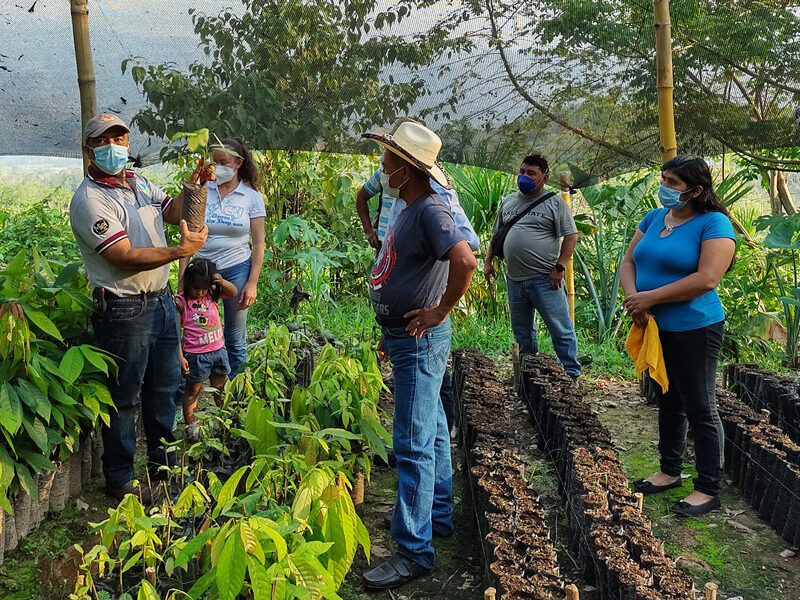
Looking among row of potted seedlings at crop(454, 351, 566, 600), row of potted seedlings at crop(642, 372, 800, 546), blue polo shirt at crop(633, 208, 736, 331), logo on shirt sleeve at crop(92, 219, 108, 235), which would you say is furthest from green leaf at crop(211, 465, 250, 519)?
row of potted seedlings at crop(642, 372, 800, 546)

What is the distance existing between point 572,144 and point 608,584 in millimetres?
2913

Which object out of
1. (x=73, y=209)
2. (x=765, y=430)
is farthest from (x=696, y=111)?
(x=73, y=209)

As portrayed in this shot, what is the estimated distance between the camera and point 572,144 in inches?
178

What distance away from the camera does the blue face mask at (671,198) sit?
3.19 meters

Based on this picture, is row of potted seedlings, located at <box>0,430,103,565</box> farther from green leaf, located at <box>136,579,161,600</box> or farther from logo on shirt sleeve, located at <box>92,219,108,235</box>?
green leaf, located at <box>136,579,161,600</box>

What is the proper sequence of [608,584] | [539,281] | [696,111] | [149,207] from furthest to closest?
1. [539,281]
2. [696,111]
3. [149,207]
4. [608,584]

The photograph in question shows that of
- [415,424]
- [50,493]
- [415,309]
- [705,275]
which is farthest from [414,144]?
[50,493]

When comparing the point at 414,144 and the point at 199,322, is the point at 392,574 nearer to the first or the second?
the point at 414,144

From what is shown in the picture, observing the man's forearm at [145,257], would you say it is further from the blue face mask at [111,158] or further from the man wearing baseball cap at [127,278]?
the blue face mask at [111,158]

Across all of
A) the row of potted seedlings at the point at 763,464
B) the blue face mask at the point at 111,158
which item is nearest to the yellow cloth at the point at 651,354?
the row of potted seedlings at the point at 763,464

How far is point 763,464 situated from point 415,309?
2026mm

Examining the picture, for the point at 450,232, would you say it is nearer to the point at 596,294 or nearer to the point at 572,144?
the point at 572,144

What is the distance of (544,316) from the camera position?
4738 mm

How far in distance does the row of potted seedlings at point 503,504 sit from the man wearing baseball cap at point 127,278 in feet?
4.40
